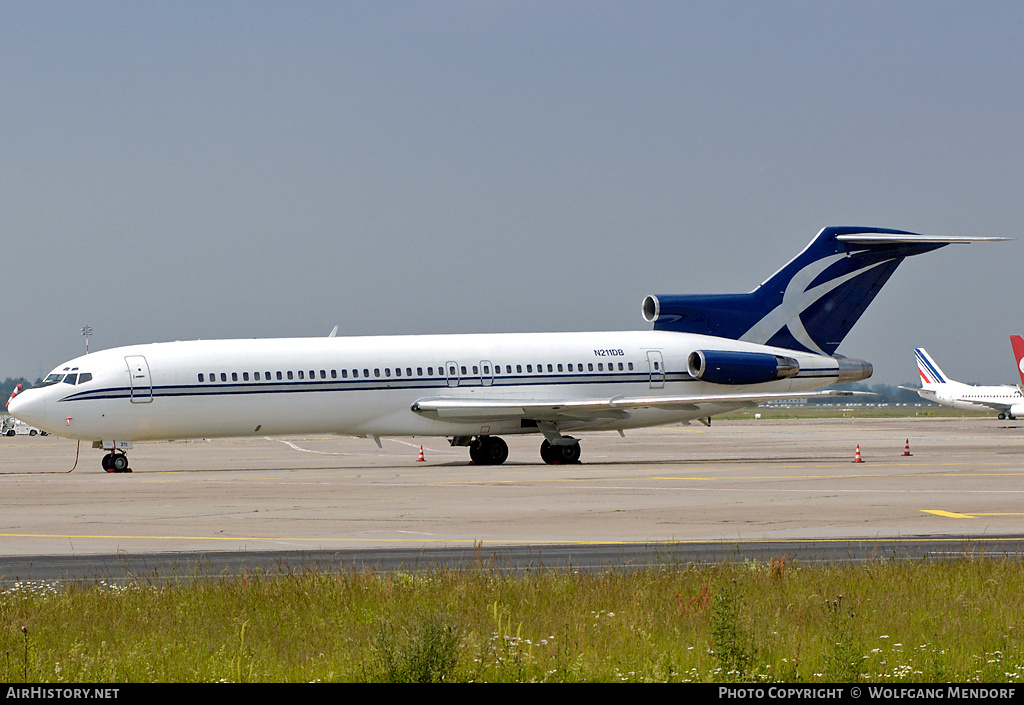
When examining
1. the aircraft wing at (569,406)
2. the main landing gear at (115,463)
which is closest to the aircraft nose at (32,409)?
the main landing gear at (115,463)

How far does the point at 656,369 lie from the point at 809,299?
6.76 m

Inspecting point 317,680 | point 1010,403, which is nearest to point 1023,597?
point 317,680

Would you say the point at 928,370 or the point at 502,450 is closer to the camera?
the point at 502,450

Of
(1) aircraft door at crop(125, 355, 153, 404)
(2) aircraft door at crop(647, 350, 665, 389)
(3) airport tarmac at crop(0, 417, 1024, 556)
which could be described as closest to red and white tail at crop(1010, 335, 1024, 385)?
(3) airport tarmac at crop(0, 417, 1024, 556)

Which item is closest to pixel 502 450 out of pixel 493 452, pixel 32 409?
pixel 493 452

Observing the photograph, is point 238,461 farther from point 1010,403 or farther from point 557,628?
point 1010,403

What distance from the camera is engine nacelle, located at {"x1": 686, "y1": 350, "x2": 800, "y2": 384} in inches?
1778

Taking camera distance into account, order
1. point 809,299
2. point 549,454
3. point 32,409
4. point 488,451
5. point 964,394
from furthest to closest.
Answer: point 964,394, point 809,299, point 488,451, point 549,454, point 32,409

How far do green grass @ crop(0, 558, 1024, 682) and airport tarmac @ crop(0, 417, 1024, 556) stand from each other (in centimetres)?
616

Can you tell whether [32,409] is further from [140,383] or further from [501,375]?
[501,375]

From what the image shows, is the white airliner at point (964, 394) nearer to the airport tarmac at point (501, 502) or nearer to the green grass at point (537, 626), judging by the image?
the airport tarmac at point (501, 502)

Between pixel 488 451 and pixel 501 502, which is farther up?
pixel 501 502

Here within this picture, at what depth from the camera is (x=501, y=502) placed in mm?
27547
